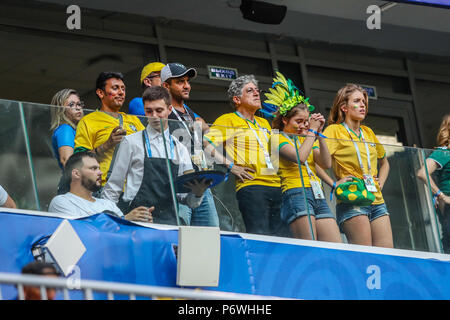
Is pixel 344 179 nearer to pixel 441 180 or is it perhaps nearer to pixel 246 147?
pixel 246 147

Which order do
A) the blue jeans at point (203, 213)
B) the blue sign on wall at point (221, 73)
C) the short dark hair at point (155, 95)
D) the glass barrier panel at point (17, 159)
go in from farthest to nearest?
the blue sign on wall at point (221, 73)
the short dark hair at point (155, 95)
the blue jeans at point (203, 213)
the glass barrier panel at point (17, 159)

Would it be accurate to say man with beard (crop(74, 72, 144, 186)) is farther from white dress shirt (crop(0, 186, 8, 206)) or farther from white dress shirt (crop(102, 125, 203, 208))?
white dress shirt (crop(0, 186, 8, 206))

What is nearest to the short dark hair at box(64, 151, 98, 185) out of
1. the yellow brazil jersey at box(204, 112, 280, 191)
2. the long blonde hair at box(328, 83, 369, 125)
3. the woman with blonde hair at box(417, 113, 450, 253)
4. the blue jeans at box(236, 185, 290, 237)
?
the yellow brazil jersey at box(204, 112, 280, 191)

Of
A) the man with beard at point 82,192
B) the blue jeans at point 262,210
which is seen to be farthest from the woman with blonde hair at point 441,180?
the man with beard at point 82,192

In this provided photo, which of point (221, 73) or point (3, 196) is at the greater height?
point (221, 73)

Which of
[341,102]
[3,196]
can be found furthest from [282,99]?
[3,196]

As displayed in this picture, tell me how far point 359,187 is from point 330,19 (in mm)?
4759

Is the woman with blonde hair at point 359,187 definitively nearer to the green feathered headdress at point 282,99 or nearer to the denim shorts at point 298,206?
the denim shorts at point 298,206

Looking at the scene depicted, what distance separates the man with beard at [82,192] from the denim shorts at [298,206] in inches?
50.1

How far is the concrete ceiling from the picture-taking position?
10.3 meters

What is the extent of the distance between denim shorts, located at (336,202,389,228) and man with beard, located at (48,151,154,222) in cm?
179

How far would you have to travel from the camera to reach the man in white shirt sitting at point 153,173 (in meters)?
5.84

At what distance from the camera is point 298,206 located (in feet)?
21.0
